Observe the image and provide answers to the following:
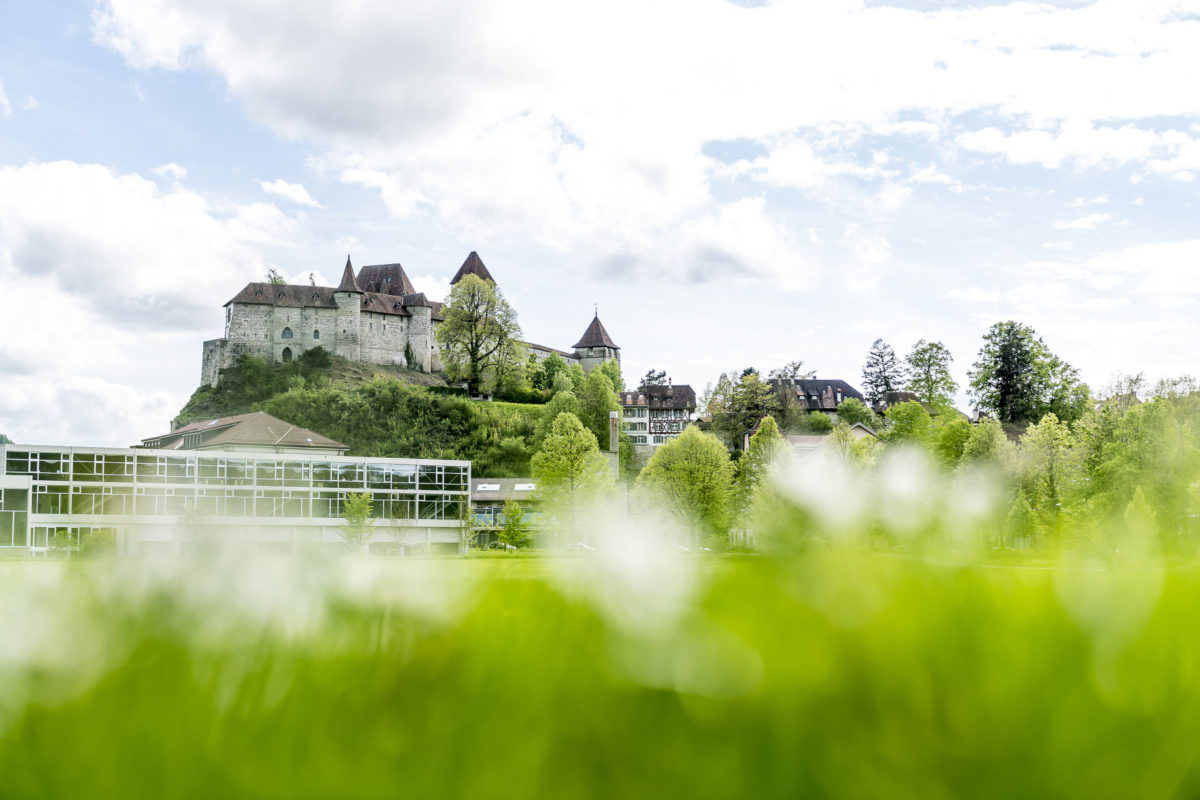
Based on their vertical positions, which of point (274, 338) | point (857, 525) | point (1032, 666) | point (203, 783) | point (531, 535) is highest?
point (274, 338)

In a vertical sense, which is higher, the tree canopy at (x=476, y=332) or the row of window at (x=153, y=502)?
the tree canopy at (x=476, y=332)

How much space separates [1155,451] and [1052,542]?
2520 centimetres

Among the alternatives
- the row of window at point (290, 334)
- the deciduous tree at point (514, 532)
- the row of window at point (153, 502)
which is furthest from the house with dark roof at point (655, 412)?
the deciduous tree at point (514, 532)

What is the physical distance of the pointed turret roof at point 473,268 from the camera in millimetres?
102938

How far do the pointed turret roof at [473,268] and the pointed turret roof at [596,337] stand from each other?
21.0 meters

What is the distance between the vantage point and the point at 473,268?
338 ft

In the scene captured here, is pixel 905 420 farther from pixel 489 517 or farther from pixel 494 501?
pixel 494 501

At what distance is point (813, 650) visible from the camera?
0.91 m

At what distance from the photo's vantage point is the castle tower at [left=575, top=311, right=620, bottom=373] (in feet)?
388

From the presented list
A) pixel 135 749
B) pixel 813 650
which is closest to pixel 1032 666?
pixel 813 650

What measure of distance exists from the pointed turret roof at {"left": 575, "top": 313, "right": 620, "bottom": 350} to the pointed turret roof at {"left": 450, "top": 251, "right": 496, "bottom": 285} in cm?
2096

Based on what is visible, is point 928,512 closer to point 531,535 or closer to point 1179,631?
point 1179,631

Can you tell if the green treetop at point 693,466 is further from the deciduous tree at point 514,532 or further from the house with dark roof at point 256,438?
the house with dark roof at point 256,438

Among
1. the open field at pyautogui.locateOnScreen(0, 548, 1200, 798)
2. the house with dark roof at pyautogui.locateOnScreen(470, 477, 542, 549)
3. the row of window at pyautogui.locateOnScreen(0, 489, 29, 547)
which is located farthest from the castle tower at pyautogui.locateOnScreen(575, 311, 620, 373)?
the open field at pyautogui.locateOnScreen(0, 548, 1200, 798)
